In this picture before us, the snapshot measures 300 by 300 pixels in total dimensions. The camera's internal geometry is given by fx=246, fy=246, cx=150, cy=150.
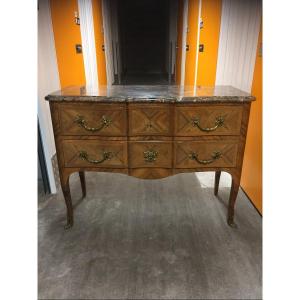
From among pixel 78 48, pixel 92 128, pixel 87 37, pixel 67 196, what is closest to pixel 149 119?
pixel 92 128

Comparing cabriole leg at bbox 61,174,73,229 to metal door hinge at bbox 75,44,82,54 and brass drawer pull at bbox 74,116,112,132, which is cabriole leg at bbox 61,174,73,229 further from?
metal door hinge at bbox 75,44,82,54

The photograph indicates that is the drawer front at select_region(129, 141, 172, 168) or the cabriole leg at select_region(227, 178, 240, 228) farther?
the cabriole leg at select_region(227, 178, 240, 228)

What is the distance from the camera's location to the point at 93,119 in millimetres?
1361

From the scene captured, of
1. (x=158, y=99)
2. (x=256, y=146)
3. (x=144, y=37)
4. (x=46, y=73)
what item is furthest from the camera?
→ (x=144, y=37)

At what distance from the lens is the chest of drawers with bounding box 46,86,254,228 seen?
132 cm

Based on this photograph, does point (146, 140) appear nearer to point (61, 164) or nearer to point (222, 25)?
point (61, 164)

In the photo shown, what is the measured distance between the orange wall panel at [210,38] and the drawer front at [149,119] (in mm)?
1481

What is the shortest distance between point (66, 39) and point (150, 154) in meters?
1.67

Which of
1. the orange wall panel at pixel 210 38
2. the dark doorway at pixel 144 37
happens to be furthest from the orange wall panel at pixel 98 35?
the dark doorway at pixel 144 37

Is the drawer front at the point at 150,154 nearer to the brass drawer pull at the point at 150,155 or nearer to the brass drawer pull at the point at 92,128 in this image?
the brass drawer pull at the point at 150,155

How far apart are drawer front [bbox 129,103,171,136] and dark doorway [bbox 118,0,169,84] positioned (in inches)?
315

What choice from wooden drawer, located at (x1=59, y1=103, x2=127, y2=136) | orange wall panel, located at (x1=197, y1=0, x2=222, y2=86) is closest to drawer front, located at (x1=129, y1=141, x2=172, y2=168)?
wooden drawer, located at (x1=59, y1=103, x2=127, y2=136)

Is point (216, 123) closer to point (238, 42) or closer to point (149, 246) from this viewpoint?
point (149, 246)

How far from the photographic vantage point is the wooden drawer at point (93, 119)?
134cm
